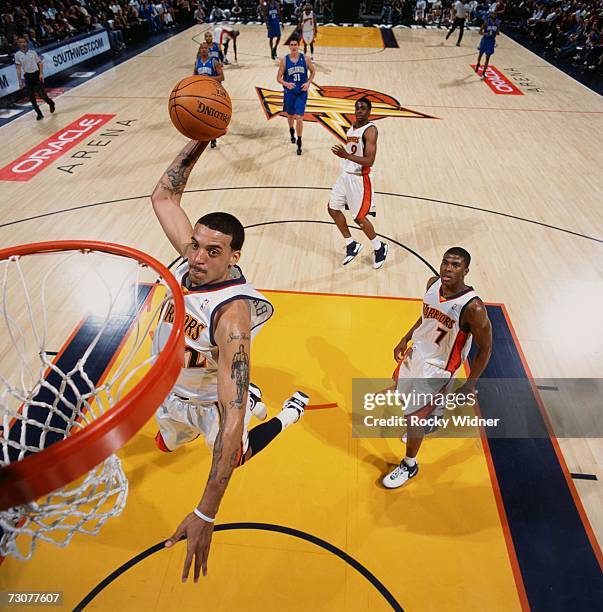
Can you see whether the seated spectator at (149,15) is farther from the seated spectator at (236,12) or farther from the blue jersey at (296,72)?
the blue jersey at (296,72)

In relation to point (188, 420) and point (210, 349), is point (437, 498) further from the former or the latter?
point (210, 349)

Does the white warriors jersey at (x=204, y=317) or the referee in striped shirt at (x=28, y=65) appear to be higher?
the white warriors jersey at (x=204, y=317)

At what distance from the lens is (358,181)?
4895mm

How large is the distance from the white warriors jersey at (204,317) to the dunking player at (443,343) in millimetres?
1107

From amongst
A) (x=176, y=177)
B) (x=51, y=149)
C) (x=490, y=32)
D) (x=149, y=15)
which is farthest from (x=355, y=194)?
(x=149, y=15)

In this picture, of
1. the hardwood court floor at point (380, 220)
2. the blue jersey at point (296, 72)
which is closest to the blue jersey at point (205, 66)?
the hardwood court floor at point (380, 220)

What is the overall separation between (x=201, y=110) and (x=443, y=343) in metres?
2.11

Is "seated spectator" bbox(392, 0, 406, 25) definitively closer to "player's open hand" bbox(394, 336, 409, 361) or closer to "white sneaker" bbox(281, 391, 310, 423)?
"player's open hand" bbox(394, 336, 409, 361)

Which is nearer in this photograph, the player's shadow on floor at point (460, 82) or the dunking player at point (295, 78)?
the dunking player at point (295, 78)

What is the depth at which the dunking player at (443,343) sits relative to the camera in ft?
8.72

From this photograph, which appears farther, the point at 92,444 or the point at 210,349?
the point at 210,349

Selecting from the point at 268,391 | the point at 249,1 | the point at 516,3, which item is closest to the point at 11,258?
the point at 268,391

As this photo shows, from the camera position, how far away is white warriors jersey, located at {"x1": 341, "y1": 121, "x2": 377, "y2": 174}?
4.63 metres

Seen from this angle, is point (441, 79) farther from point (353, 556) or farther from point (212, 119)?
point (353, 556)
